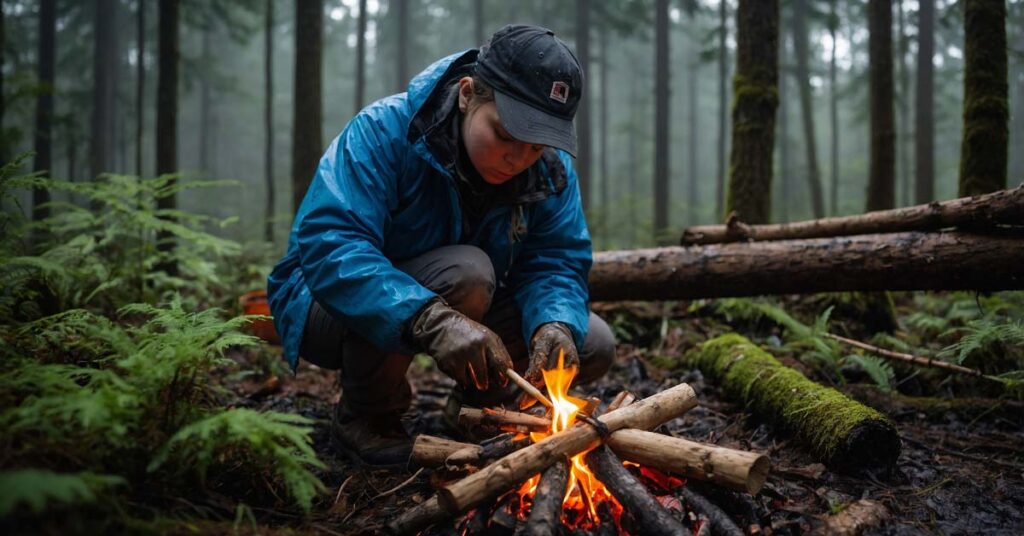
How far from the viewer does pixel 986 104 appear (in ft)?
17.6

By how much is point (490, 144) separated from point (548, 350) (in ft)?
3.59

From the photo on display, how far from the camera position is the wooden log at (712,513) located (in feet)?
7.16

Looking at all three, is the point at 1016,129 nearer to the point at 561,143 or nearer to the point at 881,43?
the point at 881,43

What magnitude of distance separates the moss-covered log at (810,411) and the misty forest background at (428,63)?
4389 mm

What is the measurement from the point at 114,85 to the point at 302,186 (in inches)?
785

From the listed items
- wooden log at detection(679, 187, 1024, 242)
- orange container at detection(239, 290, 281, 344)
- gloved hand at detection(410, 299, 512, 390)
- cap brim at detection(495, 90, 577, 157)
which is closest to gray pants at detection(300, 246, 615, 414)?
gloved hand at detection(410, 299, 512, 390)

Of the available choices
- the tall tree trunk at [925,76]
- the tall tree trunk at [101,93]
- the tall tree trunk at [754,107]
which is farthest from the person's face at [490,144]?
the tall tree trunk at [101,93]

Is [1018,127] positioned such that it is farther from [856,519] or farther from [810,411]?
[856,519]

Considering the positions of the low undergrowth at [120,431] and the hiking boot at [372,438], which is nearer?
the low undergrowth at [120,431]

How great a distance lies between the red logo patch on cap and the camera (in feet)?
8.93

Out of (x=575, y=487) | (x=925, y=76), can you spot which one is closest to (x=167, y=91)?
(x=575, y=487)

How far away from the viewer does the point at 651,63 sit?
34.8 metres

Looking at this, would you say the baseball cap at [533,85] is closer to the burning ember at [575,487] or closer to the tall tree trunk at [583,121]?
the burning ember at [575,487]

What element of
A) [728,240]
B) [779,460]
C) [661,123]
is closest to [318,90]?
[728,240]
